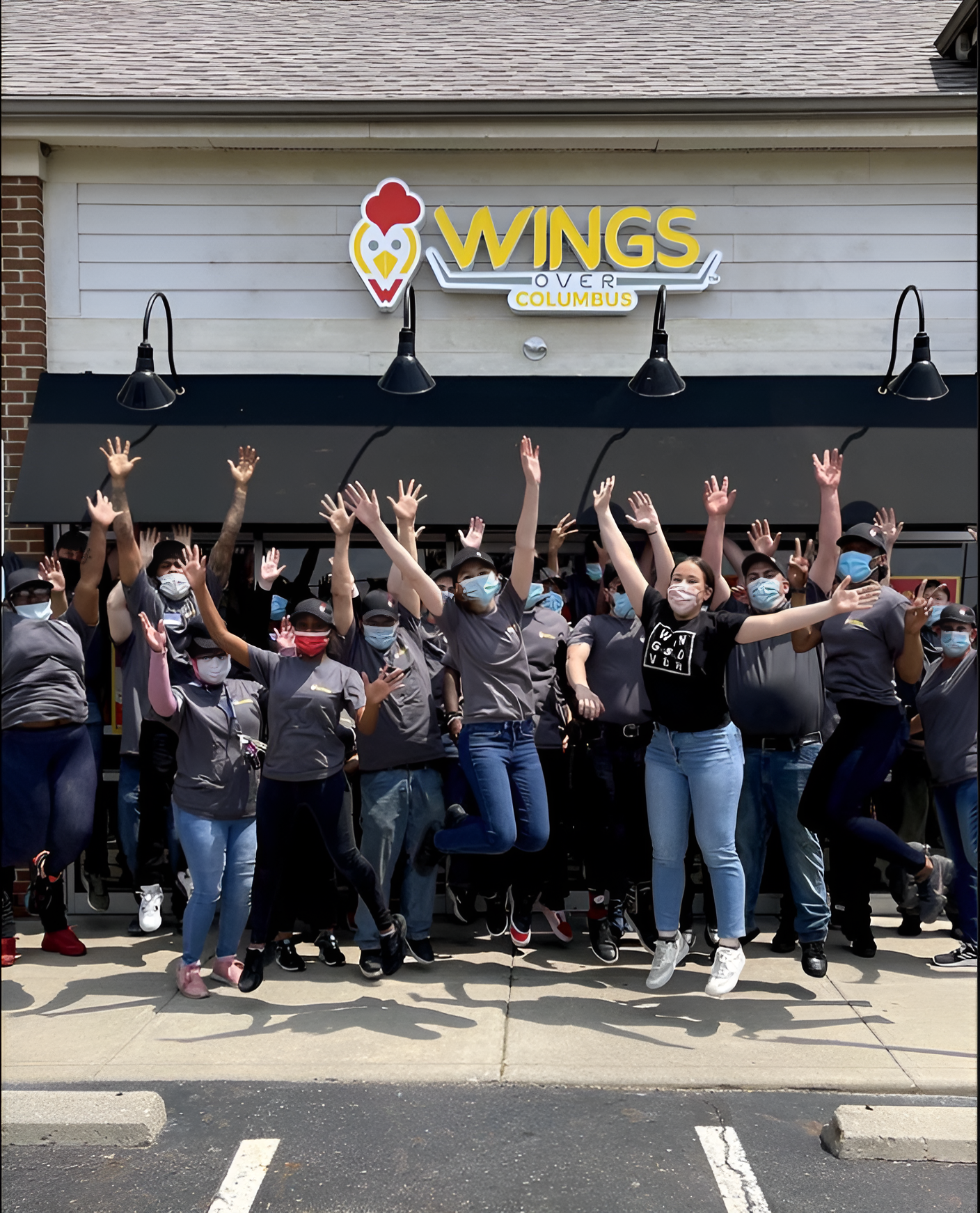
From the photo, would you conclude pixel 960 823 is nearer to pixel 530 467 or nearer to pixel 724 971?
pixel 724 971

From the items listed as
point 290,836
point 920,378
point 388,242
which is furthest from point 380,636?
point 920,378

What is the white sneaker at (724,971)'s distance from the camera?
18.1ft

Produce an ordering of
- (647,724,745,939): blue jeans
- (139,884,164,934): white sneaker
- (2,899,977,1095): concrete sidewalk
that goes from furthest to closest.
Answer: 1. (139,884,164,934): white sneaker
2. (647,724,745,939): blue jeans
3. (2,899,977,1095): concrete sidewalk

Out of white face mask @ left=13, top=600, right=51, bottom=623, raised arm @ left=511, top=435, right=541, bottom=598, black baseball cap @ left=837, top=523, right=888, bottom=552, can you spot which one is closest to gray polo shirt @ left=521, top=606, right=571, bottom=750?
raised arm @ left=511, top=435, right=541, bottom=598

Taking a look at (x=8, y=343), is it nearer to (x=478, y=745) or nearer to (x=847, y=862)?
(x=478, y=745)

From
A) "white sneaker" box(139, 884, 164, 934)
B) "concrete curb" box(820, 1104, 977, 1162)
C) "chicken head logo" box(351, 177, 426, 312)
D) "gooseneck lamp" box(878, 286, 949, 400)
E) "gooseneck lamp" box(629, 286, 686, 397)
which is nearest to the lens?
"concrete curb" box(820, 1104, 977, 1162)

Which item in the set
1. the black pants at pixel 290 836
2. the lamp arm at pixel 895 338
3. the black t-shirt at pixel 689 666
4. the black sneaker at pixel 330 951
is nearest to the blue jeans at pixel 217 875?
the black pants at pixel 290 836

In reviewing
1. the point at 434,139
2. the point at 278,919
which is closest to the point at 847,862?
the point at 278,919

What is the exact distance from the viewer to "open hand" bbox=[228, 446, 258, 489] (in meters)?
7.22

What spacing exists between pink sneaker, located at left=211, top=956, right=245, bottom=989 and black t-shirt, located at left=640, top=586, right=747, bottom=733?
276 centimetres

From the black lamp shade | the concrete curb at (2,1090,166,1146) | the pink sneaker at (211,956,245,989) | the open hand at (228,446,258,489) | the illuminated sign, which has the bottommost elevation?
the concrete curb at (2,1090,166,1146)

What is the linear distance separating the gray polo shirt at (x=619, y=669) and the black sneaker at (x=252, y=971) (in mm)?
2384

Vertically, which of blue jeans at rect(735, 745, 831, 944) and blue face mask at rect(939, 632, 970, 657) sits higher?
blue face mask at rect(939, 632, 970, 657)

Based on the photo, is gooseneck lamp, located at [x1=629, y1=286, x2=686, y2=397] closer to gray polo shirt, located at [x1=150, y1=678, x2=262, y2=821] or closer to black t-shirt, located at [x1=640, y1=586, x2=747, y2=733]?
black t-shirt, located at [x1=640, y1=586, x2=747, y2=733]
